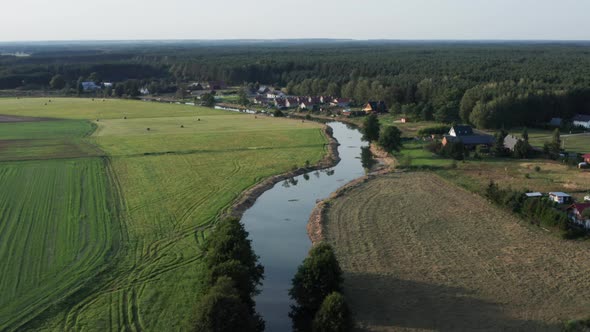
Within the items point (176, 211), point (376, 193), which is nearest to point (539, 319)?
point (376, 193)

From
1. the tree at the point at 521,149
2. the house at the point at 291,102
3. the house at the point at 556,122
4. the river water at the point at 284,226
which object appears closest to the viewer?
the river water at the point at 284,226

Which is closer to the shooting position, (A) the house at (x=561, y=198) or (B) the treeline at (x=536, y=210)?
(B) the treeline at (x=536, y=210)

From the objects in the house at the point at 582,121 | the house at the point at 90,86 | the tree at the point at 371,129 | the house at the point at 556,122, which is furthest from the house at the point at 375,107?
the house at the point at 90,86

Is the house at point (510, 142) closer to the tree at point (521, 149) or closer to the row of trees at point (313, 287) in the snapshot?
the tree at point (521, 149)

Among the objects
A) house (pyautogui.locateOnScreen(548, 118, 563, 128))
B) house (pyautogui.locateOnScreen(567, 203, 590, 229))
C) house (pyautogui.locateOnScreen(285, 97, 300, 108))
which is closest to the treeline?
house (pyautogui.locateOnScreen(567, 203, 590, 229))

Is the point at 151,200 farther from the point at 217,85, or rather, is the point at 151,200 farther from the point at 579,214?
the point at 217,85
